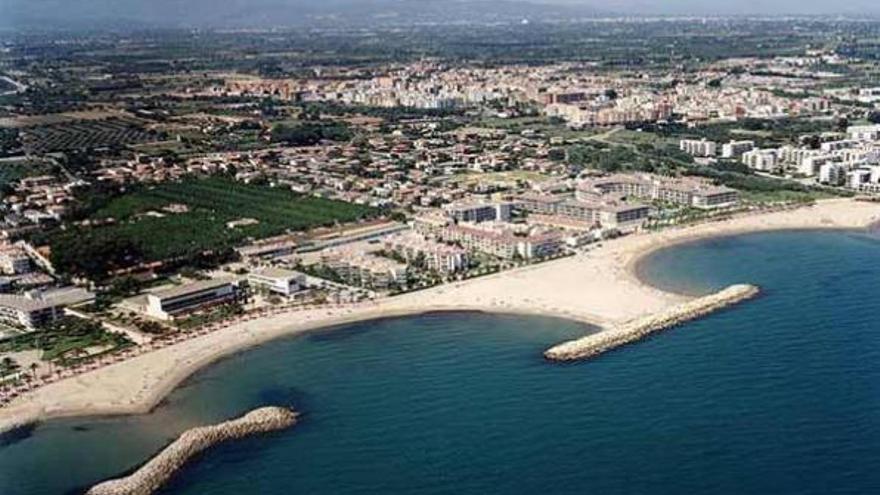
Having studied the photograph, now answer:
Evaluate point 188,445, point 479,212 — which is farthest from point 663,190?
point 188,445

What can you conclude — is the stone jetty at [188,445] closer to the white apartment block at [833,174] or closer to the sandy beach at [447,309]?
the sandy beach at [447,309]

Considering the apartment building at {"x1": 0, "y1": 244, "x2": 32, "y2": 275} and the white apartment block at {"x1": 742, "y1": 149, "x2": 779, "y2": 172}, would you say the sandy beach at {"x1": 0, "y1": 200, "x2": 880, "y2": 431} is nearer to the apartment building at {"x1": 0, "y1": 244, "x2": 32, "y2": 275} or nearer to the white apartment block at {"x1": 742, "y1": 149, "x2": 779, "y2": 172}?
the apartment building at {"x1": 0, "y1": 244, "x2": 32, "y2": 275}

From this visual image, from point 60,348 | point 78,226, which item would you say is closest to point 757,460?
point 60,348

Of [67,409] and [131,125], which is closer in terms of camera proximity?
[67,409]

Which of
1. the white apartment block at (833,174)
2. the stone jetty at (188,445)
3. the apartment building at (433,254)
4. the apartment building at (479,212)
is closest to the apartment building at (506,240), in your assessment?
the apartment building at (433,254)

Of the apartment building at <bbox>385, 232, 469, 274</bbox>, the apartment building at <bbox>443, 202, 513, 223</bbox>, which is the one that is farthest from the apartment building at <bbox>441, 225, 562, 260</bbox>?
the apartment building at <bbox>443, 202, 513, 223</bbox>

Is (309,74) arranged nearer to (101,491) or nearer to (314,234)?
(314,234)

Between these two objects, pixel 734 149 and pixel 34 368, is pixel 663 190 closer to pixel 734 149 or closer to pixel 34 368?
pixel 734 149
